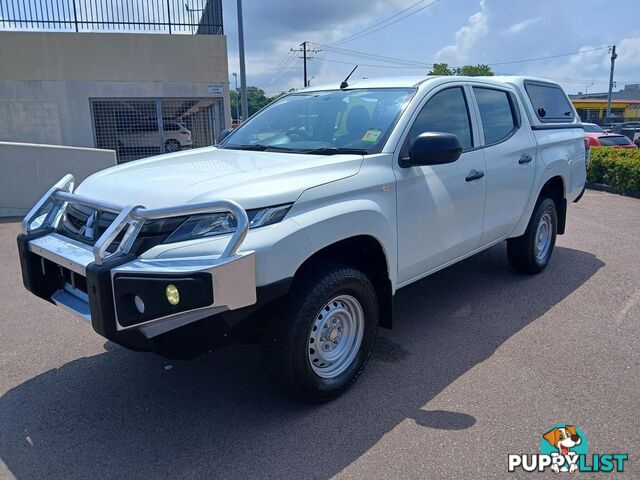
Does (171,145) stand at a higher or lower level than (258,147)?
lower

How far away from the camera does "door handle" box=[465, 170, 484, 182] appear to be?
4.22 meters

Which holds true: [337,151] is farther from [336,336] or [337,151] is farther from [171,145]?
[171,145]

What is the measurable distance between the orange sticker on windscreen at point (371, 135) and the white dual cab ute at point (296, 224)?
1.4 inches

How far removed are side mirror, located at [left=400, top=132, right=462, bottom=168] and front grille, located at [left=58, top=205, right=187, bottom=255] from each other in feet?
5.31

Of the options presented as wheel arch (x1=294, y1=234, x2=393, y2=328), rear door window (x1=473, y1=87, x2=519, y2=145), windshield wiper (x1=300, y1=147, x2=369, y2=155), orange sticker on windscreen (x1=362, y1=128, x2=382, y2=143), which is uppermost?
rear door window (x1=473, y1=87, x2=519, y2=145)

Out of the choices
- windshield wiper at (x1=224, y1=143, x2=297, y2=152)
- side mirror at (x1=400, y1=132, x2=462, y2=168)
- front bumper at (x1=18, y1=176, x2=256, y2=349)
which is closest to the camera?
front bumper at (x1=18, y1=176, x2=256, y2=349)

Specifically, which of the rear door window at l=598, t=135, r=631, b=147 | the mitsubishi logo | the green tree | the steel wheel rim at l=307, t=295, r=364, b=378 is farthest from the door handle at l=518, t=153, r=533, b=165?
the green tree

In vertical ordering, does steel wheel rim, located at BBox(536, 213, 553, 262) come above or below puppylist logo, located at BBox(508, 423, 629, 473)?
above

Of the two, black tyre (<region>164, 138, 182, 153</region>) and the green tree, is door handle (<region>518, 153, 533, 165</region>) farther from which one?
the green tree

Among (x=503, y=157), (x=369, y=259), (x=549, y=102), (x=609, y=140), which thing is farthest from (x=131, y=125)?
(x=609, y=140)

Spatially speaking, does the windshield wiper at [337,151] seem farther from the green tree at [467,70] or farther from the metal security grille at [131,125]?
the green tree at [467,70]

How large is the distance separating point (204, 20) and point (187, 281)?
15668 millimetres

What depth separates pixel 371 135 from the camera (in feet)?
12.0

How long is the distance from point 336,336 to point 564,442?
4.63ft
